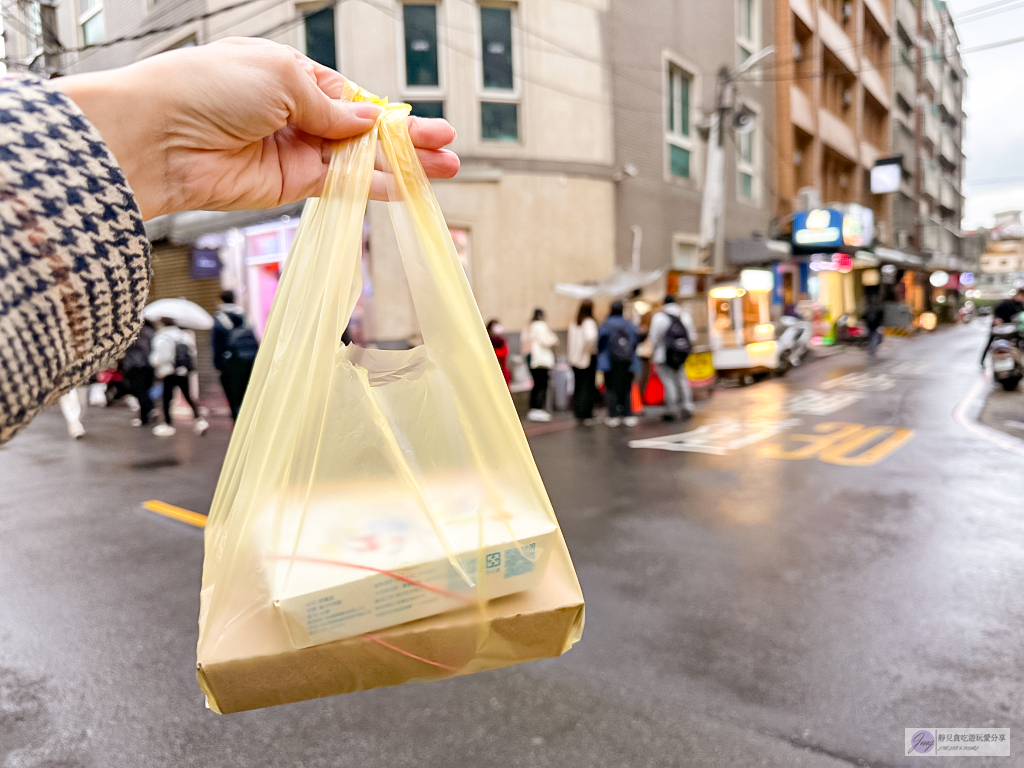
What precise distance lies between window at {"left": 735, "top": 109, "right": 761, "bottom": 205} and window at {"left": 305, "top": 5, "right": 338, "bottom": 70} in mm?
11296

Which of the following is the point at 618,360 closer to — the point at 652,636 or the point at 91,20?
the point at 652,636

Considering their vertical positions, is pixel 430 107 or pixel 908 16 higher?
pixel 908 16

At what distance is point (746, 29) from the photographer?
708 inches

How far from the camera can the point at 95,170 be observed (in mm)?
729

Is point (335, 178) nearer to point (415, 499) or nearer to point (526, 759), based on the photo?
point (415, 499)

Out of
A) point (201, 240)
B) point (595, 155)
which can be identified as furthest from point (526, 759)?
point (201, 240)

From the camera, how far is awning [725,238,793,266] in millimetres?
16672

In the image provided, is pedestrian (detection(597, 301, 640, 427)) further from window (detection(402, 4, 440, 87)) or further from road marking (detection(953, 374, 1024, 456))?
window (detection(402, 4, 440, 87))

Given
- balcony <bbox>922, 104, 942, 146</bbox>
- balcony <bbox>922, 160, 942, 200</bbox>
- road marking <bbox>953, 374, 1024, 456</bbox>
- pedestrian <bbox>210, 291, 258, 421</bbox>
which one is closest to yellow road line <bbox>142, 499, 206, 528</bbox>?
pedestrian <bbox>210, 291, 258, 421</bbox>

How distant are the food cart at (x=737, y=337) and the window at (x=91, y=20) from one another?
14.3 meters

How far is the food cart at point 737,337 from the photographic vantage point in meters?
13.9

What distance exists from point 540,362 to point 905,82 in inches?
1476

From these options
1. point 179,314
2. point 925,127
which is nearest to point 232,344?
point 179,314

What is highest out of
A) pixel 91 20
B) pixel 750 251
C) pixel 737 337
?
pixel 91 20
